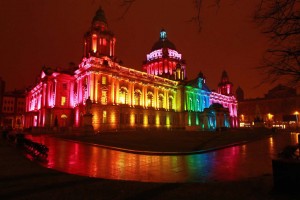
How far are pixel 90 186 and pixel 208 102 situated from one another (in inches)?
3526

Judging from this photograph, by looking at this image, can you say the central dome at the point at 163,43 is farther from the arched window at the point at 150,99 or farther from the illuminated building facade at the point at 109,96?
the arched window at the point at 150,99

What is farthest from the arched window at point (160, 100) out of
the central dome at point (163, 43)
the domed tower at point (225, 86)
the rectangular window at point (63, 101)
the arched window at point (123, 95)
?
the domed tower at point (225, 86)

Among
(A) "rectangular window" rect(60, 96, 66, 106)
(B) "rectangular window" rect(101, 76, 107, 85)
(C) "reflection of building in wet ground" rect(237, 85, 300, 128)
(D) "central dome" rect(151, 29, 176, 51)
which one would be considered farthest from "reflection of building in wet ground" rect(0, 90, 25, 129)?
(C) "reflection of building in wet ground" rect(237, 85, 300, 128)

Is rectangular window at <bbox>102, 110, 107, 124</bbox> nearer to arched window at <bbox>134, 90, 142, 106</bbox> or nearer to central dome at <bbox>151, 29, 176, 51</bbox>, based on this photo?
arched window at <bbox>134, 90, 142, 106</bbox>

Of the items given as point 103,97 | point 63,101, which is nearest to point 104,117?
point 103,97

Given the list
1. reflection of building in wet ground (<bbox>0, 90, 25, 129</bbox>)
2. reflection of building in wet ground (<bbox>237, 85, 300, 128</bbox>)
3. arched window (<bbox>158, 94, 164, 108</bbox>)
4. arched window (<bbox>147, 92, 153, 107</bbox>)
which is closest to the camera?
arched window (<bbox>147, 92, 153, 107</bbox>)

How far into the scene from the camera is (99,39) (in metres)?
61.8

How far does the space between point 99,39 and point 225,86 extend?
263ft

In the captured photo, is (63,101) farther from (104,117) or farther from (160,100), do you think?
(160,100)

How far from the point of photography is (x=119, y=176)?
11133 mm

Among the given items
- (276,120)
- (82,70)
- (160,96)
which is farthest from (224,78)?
(82,70)

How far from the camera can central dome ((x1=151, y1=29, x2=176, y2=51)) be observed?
314ft

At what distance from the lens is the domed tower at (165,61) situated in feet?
290

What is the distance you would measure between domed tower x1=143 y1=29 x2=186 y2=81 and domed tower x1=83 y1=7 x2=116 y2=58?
28030mm
